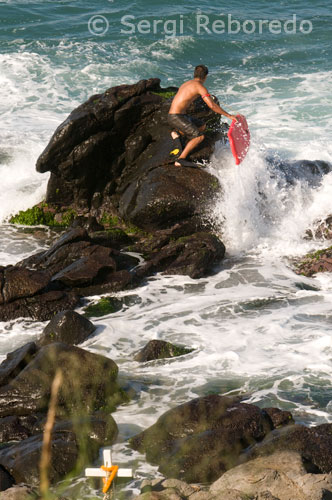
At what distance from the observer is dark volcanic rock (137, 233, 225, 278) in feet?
42.3

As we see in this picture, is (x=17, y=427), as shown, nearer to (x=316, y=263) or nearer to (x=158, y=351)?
(x=158, y=351)

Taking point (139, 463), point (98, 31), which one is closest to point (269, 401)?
point (139, 463)

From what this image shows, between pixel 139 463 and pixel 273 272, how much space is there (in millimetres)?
6145

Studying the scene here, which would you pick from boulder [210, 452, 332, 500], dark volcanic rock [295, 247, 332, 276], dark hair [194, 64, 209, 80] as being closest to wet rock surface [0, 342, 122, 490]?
boulder [210, 452, 332, 500]

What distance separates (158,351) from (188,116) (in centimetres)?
642

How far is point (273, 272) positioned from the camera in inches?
511

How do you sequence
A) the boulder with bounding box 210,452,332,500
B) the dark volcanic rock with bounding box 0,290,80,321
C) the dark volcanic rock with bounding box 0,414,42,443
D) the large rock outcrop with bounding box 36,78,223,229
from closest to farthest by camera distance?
the boulder with bounding box 210,452,332,500
the dark volcanic rock with bounding box 0,414,42,443
the dark volcanic rock with bounding box 0,290,80,321
the large rock outcrop with bounding box 36,78,223,229

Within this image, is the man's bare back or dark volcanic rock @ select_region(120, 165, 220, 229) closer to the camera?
dark volcanic rock @ select_region(120, 165, 220, 229)

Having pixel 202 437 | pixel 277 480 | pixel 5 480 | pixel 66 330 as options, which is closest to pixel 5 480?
pixel 5 480

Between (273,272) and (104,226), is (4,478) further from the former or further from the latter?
(104,226)

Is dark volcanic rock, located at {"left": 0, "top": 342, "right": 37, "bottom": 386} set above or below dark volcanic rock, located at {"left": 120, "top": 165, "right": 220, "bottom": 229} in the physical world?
below

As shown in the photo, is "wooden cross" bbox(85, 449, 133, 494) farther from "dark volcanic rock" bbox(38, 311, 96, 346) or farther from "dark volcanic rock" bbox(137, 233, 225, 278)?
"dark volcanic rock" bbox(137, 233, 225, 278)

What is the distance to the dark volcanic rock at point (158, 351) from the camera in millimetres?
9828

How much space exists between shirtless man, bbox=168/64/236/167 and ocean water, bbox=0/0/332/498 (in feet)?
2.00
